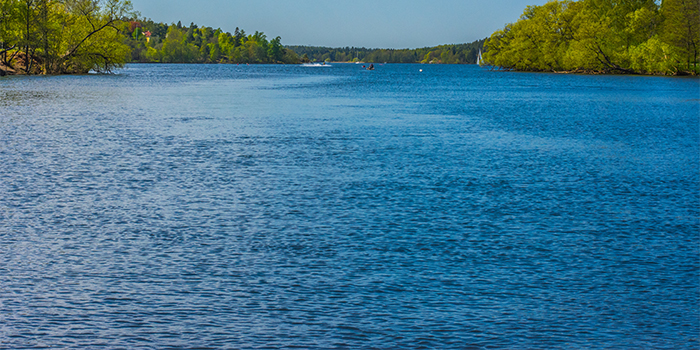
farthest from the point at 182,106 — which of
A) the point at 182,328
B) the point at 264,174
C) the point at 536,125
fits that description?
the point at 182,328

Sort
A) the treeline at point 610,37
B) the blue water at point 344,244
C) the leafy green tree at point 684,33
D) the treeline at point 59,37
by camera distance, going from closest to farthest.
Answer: the blue water at point 344,244 → the treeline at point 59,37 → the leafy green tree at point 684,33 → the treeline at point 610,37

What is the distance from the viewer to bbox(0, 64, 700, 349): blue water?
7.56m

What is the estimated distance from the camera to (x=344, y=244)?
10969 mm

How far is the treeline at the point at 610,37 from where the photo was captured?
10756 centimetres

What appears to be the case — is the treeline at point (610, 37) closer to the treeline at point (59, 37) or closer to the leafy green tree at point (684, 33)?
the leafy green tree at point (684, 33)

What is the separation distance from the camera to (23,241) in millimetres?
10945

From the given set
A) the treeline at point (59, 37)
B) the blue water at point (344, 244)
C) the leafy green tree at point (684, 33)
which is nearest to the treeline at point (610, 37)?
the leafy green tree at point (684, 33)

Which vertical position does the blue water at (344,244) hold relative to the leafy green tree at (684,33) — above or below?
below

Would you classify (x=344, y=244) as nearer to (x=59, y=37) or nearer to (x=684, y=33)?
(x=59, y=37)

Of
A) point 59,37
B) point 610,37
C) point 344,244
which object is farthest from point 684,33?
point 344,244

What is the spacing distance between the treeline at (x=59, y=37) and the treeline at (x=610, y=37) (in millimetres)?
77471

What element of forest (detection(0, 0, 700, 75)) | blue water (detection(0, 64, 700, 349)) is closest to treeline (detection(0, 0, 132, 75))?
forest (detection(0, 0, 700, 75))

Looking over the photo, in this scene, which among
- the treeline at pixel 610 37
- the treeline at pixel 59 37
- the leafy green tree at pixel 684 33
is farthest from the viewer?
the treeline at pixel 610 37

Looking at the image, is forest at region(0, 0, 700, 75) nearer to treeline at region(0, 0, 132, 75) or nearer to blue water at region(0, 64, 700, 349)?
treeline at region(0, 0, 132, 75)
